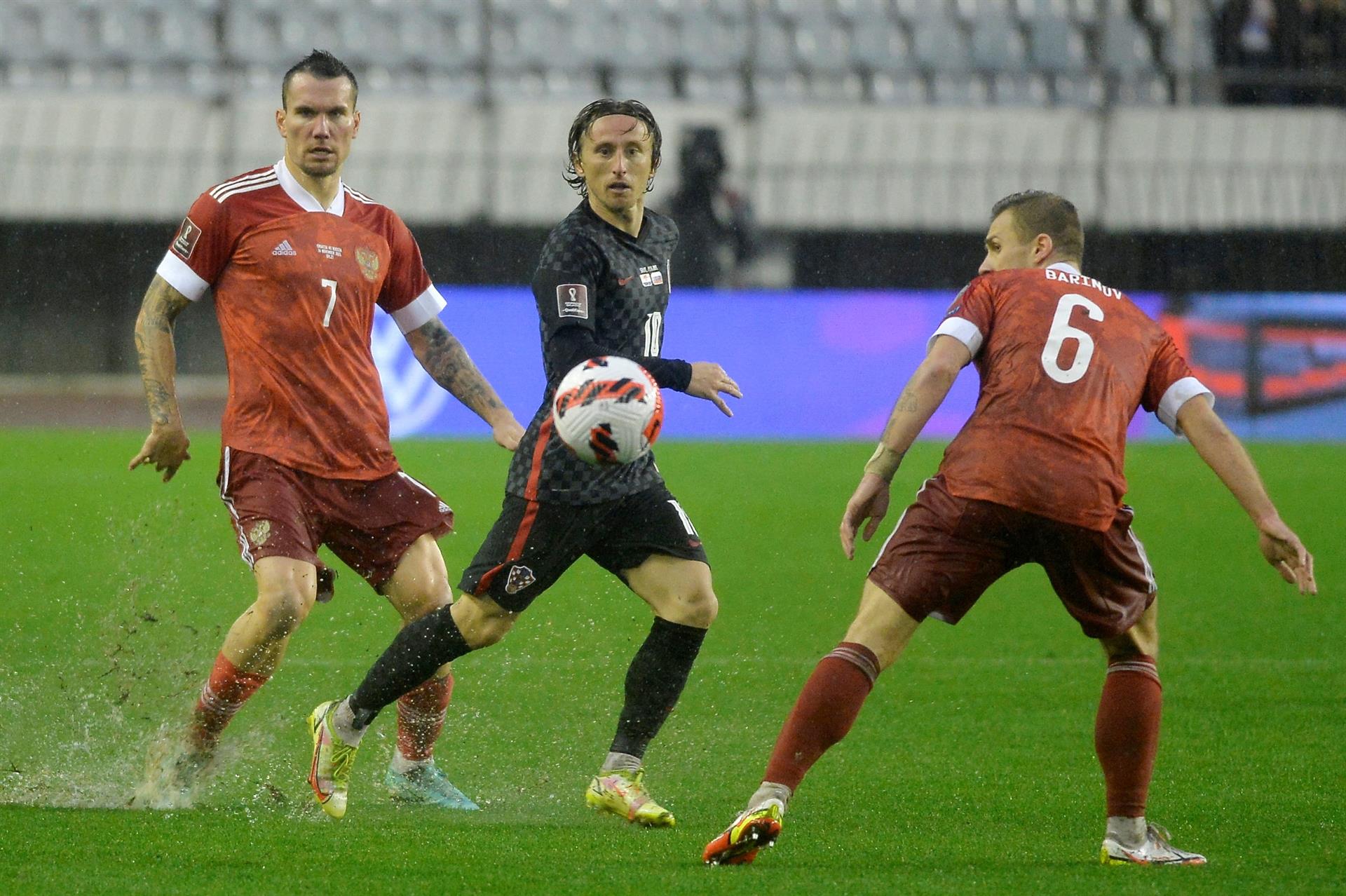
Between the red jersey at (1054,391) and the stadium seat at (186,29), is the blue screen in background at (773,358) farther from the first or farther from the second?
the red jersey at (1054,391)

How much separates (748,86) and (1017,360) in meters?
18.7

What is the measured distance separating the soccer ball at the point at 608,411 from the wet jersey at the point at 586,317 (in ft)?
0.62

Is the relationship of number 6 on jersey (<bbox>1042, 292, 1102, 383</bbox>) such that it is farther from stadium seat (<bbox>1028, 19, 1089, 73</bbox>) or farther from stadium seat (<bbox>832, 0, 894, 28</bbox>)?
stadium seat (<bbox>832, 0, 894, 28</bbox>)

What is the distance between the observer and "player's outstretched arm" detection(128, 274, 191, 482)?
15.5 ft

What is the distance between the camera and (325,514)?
15.7 feet

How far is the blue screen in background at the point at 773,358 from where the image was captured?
16.9 meters

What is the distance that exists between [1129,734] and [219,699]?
2.43 m

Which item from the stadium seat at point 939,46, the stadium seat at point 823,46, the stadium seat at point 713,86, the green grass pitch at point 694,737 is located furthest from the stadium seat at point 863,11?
the green grass pitch at point 694,737

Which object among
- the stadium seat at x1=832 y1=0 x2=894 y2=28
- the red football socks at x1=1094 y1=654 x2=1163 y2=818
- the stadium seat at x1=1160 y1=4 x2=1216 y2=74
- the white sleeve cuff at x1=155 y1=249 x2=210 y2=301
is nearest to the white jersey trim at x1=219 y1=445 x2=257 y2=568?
the white sleeve cuff at x1=155 y1=249 x2=210 y2=301

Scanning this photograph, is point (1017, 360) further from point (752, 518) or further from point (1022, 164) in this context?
point (1022, 164)

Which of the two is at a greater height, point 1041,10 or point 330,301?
point 1041,10

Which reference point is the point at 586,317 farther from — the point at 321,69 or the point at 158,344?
the point at 158,344

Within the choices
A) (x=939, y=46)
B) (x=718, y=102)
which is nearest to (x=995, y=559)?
(x=718, y=102)

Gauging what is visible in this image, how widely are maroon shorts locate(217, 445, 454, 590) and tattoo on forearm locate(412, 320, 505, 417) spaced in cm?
35
